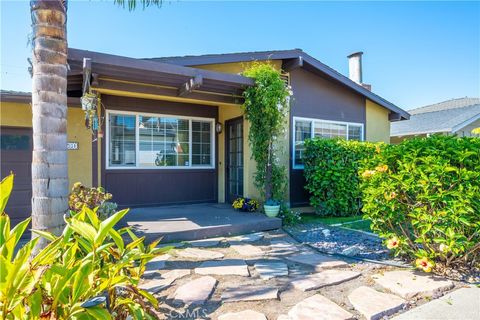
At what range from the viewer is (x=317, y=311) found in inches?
104

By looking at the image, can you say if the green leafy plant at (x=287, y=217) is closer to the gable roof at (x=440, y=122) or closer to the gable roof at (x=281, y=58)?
the gable roof at (x=281, y=58)

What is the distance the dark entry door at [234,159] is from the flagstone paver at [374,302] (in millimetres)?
4624

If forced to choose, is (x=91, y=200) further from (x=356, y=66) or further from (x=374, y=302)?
(x=356, y=66)

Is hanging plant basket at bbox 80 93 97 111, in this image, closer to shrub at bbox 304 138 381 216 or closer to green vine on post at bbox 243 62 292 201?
green vine on post at bbox 243 62 292 201

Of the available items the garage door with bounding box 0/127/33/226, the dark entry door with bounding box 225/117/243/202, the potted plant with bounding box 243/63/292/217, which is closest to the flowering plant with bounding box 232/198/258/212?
the potted plant with bounding box 243/63/292/217

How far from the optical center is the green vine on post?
19.7ft

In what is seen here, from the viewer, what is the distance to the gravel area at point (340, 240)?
4.40 metres

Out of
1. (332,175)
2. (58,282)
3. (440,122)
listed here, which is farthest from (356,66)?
(58,282)

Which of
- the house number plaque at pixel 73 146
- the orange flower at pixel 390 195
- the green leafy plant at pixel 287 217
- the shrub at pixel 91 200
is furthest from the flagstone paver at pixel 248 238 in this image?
the house number plaque at pixel 73 146

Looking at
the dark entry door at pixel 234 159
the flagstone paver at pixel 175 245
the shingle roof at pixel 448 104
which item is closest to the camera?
the flagstone paver at pixel 175 245

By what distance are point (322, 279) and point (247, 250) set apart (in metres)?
1.49

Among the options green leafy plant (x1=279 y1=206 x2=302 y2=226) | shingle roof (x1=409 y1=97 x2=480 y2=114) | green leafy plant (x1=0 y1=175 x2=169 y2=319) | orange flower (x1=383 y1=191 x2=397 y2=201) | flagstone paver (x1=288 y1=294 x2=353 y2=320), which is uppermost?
shingle roof (x1=409 y1=97 x2=480 y2=114)

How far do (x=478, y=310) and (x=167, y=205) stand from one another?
634 cm

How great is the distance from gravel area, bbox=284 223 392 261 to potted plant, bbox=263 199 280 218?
A: 0.40 m
